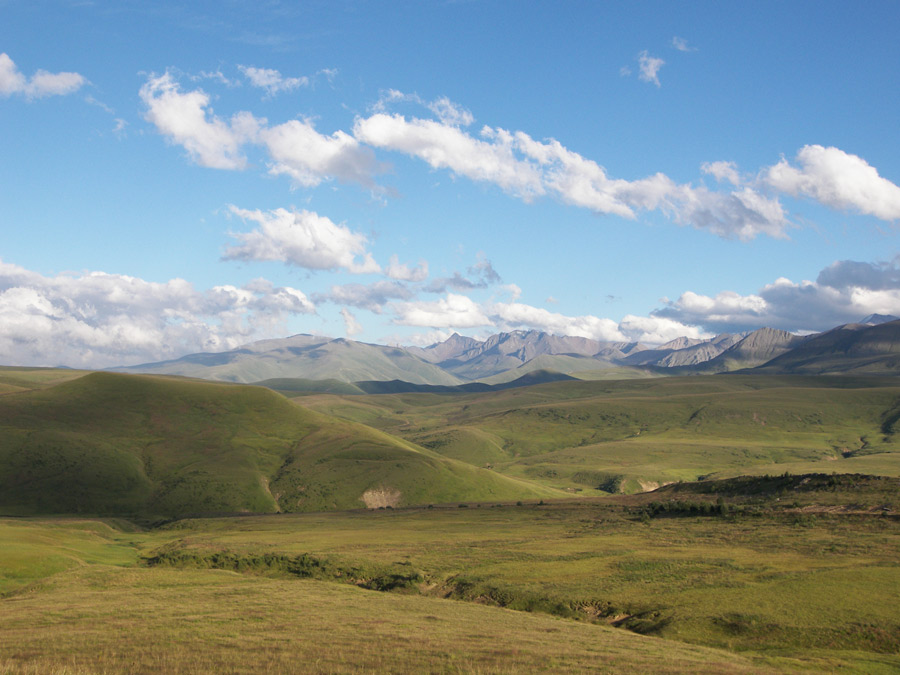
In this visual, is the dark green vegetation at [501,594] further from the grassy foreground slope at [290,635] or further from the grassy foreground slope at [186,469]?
the grassy foreground slope at [186,469]

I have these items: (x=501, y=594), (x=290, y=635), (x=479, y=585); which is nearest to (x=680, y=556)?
(x=501, y=594)

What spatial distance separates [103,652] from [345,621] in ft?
46.7

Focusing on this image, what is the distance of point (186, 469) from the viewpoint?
6422 inches

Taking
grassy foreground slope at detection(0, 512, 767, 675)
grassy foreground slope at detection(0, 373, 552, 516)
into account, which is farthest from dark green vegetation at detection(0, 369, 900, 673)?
grassy foreground slope at detection(0, 373, 552, 516)

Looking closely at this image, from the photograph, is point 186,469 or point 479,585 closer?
point 479,585

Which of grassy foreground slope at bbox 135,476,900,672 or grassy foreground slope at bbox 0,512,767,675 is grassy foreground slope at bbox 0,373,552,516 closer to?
grassy foreground slope at bbox 135,476,900,672

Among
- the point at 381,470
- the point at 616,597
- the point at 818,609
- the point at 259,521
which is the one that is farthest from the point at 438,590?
the point at 381,470

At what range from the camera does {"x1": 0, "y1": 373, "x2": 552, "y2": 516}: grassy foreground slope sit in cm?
14350

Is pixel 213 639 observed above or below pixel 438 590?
above

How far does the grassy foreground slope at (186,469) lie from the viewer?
143500 mm

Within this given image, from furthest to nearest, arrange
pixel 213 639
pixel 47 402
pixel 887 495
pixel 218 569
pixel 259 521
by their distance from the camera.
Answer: pixel 47 402
pixel 259 521
pixel 887 495
pixel 218 569
pixel 213 639

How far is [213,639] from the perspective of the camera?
3428 cm

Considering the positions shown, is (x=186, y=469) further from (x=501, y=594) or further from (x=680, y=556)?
(x=680, y=556)

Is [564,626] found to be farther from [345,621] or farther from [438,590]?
[438,590]
